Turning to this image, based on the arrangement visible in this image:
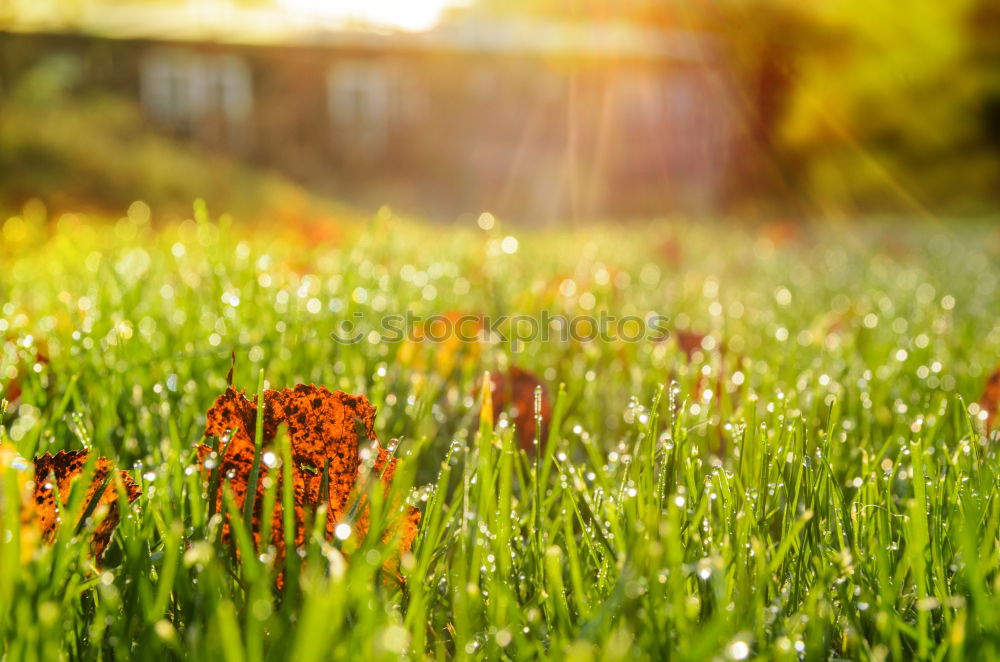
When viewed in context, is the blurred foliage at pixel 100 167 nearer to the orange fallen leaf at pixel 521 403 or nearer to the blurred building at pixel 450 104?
the blurred building at pixel 450 104

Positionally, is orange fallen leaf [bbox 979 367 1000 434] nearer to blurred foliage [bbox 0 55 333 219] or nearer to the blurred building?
blurred foliage [bbox 0 55 333 219]

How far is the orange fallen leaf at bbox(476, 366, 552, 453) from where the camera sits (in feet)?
3.67

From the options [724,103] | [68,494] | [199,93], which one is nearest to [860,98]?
[724,103]

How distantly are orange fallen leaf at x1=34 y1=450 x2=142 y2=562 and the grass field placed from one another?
2 cm

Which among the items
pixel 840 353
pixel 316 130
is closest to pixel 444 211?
pixel 316 130

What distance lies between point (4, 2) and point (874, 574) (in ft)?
41.3

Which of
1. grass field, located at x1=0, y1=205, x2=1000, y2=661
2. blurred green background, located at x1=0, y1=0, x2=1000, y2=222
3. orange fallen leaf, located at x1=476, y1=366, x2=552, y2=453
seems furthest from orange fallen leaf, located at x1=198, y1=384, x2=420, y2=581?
blurred green background, located at x1=0, y1=0, x2=1000, y2=222

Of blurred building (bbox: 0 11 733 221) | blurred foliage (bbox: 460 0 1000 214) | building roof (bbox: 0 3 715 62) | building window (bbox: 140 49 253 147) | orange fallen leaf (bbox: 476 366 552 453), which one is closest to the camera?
orange fallen leaf (bbox: 476 366 552 453)

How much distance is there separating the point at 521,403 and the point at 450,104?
14850 mm

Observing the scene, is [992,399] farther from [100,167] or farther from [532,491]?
[100,167]

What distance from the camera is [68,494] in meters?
0.71

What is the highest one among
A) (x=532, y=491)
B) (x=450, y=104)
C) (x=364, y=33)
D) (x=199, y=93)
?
(x=364, y=33)

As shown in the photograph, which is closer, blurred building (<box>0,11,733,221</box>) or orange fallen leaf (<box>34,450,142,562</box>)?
orange fallen leaf (<box>34,450,142,562</box>)

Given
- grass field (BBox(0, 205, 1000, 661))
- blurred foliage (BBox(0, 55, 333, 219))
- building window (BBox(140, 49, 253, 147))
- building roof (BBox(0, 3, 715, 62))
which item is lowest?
grass field (BBox(0, 205, 1000, 661))
